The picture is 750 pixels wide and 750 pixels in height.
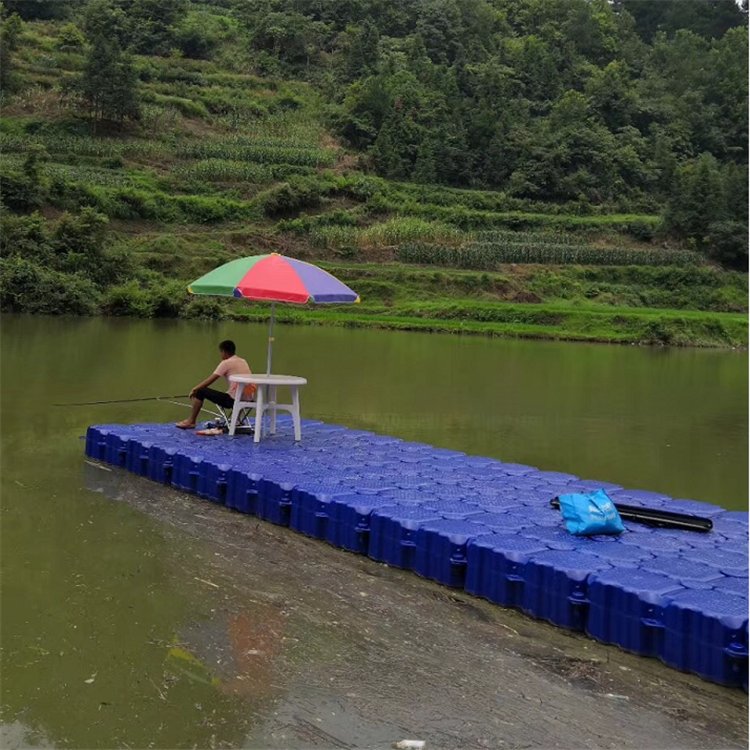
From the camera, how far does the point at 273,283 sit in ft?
29.0

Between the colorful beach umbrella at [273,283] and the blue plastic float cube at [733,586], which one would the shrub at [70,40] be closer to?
the colorful beach umbrella at [273,283]

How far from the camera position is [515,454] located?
11.0 meters

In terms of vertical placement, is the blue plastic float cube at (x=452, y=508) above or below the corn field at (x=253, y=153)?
below

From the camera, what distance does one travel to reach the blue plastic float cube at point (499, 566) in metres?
5.43

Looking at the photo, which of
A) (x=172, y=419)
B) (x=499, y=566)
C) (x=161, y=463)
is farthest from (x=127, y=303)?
(x=499, y=566)

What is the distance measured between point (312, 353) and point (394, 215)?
27733 millimetres

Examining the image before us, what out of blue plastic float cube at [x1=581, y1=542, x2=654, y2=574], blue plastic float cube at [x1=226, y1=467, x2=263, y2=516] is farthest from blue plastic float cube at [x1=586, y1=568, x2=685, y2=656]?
blue plastic float cube at [x1=226, y1=467, x2=263, y2=516]

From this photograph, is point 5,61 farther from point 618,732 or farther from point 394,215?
point 618,732

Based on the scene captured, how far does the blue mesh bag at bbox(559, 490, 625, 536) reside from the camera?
5.96 meters

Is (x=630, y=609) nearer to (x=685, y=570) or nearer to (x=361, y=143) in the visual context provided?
(x=685, y=570)

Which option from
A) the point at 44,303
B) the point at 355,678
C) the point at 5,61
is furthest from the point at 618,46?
the point at 355,678

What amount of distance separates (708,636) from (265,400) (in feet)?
18.7

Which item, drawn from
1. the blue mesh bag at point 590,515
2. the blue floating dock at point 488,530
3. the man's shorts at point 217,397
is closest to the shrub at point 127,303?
the blue floating dock at point 488,530

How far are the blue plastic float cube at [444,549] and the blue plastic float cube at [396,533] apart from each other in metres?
0.06
